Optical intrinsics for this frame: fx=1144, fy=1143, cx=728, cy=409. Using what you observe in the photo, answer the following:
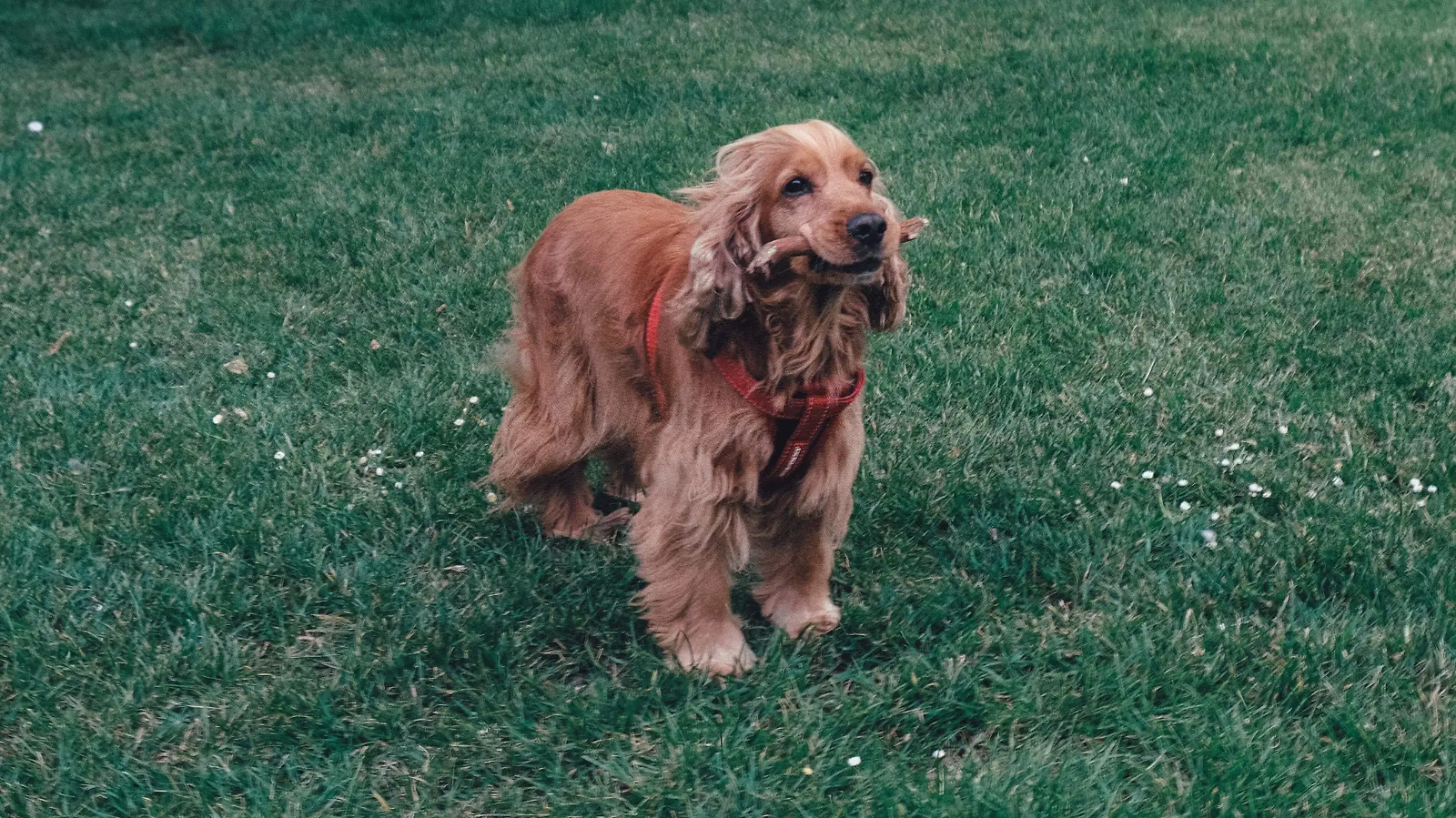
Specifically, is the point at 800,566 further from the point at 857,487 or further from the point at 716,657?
the point at 857,487

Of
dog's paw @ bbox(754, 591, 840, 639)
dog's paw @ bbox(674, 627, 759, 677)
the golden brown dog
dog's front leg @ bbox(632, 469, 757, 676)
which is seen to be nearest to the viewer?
the golden brown dog

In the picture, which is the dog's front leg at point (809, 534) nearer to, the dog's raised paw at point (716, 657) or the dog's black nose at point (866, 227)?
the dog's raised paw at point (716, 657)

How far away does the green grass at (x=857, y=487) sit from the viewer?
2.31 metres

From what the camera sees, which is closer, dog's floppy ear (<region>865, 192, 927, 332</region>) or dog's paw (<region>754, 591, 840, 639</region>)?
dog's floppy ear (<region>865, 192, 927, 332</region>)

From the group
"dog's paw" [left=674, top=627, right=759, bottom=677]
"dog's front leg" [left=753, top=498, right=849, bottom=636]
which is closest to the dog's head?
"dog's front leg" [left=753, top=498, right=849, bottom=636]

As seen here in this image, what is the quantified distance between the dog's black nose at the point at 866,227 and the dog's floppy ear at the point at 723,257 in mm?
233

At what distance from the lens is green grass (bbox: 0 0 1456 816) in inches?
91.1

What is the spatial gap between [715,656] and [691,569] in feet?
0.74

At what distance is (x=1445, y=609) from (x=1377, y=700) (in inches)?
16.2

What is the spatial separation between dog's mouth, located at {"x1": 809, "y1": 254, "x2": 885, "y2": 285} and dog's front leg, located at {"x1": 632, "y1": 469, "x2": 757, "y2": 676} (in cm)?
55

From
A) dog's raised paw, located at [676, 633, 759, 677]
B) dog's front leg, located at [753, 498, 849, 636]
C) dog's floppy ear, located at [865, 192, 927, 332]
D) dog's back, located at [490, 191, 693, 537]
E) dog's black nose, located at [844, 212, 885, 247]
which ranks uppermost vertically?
dog's black nose, located at [844, 212, 885, 247]

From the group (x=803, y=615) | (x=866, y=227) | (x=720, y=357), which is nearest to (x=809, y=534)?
(x=803, y=615)

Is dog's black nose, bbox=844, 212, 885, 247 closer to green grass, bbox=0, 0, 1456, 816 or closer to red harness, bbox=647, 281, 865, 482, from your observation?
red harness, bbox=647, 281, 865, 482

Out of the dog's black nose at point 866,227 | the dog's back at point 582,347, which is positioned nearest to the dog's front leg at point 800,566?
the dog's back at point 582,347
